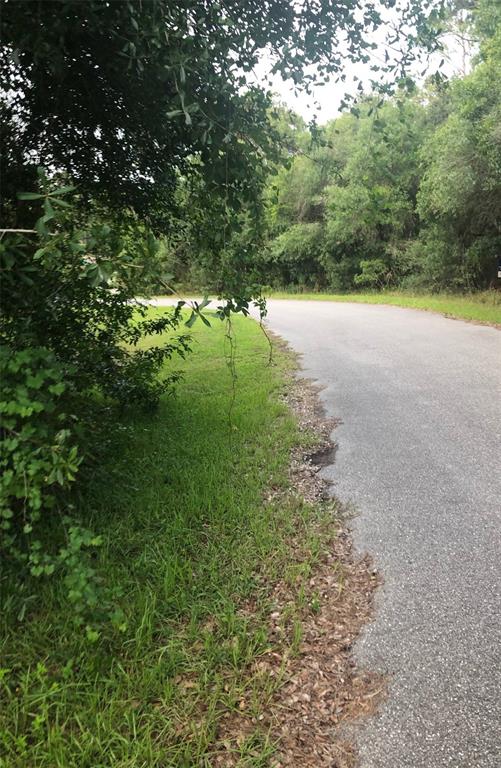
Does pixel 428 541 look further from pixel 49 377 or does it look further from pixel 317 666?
pixel 49 377

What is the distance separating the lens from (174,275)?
6.60 ft

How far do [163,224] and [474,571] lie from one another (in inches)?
146

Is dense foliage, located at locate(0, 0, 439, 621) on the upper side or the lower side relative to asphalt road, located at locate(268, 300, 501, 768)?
upper

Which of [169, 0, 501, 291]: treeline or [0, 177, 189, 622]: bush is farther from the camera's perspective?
[169, 0, 501, 291]: treeline

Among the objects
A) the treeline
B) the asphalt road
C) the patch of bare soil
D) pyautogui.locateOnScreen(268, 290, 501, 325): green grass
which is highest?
the treeline

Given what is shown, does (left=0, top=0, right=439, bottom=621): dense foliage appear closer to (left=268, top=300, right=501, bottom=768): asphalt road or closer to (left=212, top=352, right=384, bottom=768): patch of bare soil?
(left=212, top=352, right=384, bottom=768): patch of bare soil

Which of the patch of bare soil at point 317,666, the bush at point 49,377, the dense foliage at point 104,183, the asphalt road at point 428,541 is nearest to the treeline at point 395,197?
the dense foliage at point 104,183

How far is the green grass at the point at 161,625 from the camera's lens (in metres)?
1.78

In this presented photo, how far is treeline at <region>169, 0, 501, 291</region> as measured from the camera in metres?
3.53

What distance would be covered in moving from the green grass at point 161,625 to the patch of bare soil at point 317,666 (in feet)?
0.15

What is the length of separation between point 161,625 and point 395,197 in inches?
923

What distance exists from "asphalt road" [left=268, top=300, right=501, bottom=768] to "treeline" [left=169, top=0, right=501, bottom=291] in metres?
1.86

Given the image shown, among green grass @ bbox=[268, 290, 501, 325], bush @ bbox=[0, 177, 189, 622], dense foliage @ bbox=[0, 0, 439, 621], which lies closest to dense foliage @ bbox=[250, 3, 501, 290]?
dense foliage @ bbox=[0, 0, 439, 621]

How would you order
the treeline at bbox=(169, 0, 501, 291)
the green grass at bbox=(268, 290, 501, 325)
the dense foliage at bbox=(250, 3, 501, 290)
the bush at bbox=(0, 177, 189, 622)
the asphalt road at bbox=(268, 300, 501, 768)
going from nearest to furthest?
the bush at bbox=(0, 177, 189, 622) → the asphalt road at bbox=(268, 300, 501, 768) → the treeline at bbox=(169, 0, 501, 291) → the green grass at bbox=(268, 290, 501, 325) → the dense foliage at bbox=(250, 3, 501, 290)
